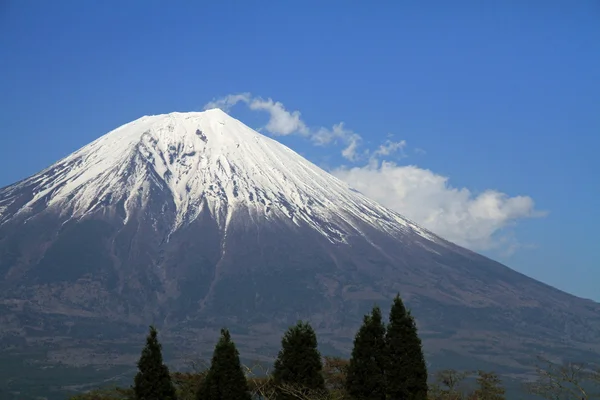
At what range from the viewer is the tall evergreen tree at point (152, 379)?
29922mm

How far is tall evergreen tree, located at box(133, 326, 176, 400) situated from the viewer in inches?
1178

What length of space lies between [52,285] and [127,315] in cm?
1976

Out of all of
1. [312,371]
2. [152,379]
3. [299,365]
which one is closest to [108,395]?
[152,379]

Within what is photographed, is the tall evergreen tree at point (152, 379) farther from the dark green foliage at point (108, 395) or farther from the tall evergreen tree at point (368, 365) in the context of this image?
the tall evergreen tree at point (368, 365)

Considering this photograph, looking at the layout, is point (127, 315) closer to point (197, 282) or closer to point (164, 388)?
point (197, 282)

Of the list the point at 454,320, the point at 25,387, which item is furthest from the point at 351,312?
the point at 25,387

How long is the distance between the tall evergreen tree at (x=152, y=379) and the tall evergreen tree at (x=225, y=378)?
5.08 ft

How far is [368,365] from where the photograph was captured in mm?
30953

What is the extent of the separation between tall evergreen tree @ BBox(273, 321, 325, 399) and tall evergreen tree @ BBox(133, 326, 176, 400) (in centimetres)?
432

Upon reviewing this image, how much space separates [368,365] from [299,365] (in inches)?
107

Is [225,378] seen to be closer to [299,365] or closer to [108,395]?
[299,365]

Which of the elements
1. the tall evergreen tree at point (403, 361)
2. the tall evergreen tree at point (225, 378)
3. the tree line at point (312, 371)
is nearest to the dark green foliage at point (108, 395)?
the tree line at point (312, 371)

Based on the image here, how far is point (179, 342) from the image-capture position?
159m

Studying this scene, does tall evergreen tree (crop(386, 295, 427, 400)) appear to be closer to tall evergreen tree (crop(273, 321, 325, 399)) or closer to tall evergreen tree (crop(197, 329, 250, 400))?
tall evergreen tree (crop(273, 321, 325, 399))
